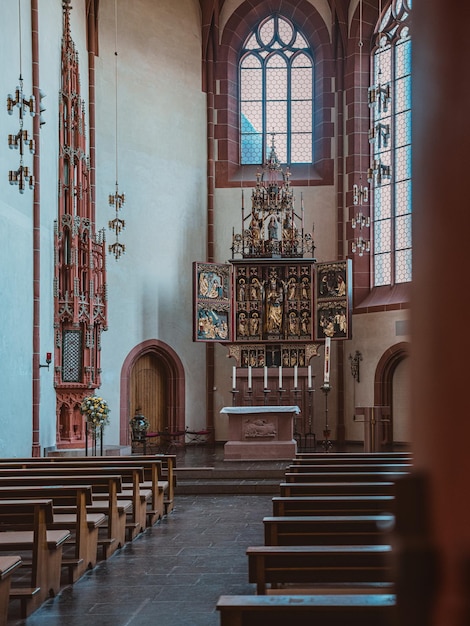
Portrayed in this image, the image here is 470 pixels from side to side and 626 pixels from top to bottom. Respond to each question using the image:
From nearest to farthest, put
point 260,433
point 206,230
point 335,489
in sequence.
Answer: point 335,489
point 260,433
point 206,230

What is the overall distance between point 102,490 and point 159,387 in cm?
1263

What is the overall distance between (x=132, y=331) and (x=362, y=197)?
20.8 feet

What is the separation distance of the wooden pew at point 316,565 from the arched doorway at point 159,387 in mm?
15345

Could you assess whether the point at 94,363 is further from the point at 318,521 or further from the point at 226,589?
the point at 318,521

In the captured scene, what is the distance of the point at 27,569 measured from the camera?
796 centimetres

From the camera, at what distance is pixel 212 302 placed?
19.0 metres

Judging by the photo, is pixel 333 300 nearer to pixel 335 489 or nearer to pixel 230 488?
pixel 230 488

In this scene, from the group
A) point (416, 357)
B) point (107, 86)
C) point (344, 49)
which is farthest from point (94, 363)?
point (416, 357)

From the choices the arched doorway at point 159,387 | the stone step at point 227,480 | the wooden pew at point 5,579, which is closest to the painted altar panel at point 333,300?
the arched doorway at point 159,387

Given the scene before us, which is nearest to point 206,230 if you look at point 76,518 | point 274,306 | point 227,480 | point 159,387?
point 274,306

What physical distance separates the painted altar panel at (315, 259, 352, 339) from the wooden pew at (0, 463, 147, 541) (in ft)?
29.6

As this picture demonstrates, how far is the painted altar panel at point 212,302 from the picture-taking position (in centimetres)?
1886

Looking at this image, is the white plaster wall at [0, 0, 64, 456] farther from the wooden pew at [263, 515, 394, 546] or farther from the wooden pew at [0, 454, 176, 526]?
the wooden pew at [263, 515, 394, 546]

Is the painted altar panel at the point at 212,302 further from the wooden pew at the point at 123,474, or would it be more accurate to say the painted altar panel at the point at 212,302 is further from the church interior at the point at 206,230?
the wooden pew at the point at 123,474
